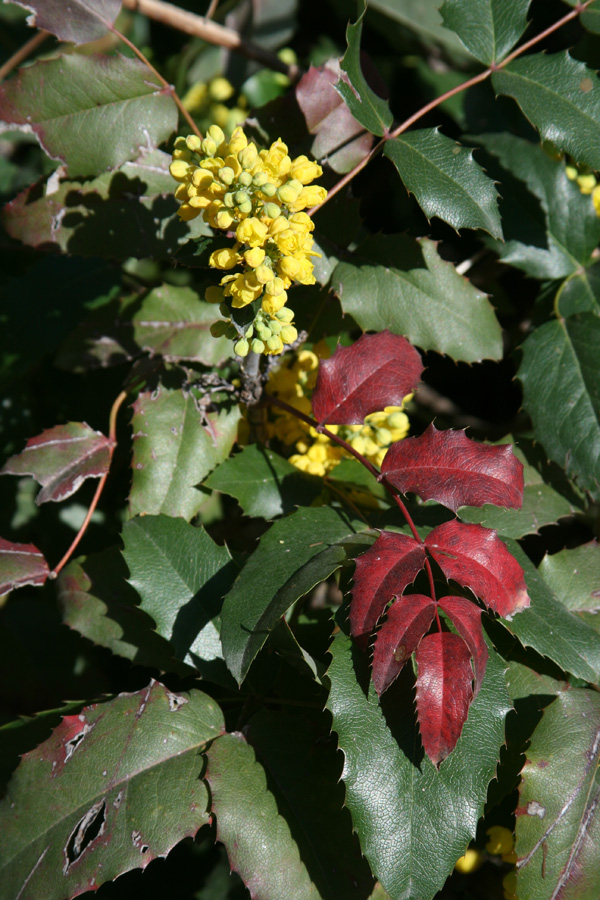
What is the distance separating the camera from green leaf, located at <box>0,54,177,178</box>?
111cm

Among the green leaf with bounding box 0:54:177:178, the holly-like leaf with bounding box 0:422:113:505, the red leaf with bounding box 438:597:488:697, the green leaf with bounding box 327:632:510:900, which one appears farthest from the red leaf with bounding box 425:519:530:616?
the green leaf with bounding box 0:54:177:178

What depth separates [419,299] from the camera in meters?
1.21

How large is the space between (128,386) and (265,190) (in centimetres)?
56

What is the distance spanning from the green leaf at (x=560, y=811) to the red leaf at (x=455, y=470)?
0.33 m

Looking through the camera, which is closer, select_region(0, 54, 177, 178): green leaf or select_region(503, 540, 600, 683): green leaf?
select_region(503, 540, 600, 683): green leaf

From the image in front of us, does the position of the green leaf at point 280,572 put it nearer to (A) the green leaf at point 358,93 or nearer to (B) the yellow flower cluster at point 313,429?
(B) the yellow flower cluster at point 313,429

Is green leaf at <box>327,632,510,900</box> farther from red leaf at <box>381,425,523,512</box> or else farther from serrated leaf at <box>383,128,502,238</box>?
serrated leaf at <box>383,128,502,238</box>

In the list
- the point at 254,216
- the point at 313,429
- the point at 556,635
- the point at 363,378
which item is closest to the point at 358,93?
the point at 254,216

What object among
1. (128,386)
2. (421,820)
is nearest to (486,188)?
(128,386)

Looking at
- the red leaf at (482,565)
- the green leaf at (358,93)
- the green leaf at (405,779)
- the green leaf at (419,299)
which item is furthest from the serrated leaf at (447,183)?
the green leaf at (405,779)

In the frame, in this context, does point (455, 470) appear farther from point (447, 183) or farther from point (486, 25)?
point (486, 25)

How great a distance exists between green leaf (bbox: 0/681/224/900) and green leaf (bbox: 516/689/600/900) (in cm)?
44

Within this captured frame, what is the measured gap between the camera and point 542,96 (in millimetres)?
1137

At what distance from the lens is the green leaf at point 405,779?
0.85 meters
